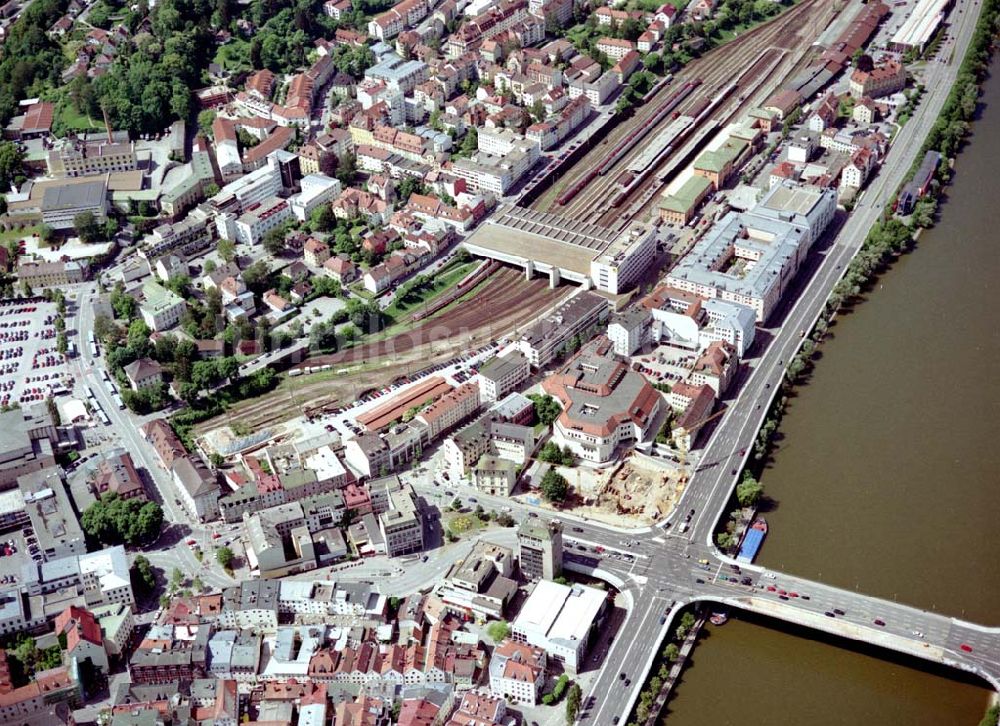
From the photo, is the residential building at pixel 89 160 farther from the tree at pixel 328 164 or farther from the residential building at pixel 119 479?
the residential building at pixel 119 479

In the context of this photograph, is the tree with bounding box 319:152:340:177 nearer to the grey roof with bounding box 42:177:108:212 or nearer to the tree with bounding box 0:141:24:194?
the grey roof with bounding box 42:177:108:212

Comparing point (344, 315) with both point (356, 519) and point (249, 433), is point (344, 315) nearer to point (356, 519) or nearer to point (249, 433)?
point (249, 433)

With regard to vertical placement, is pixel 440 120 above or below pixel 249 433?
above

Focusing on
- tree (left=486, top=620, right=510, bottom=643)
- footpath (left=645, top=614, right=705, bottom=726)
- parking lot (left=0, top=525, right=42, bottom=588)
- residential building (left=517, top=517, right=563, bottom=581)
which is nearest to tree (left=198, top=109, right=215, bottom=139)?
parking lot (left=0, top=525, right=42, bottom=588)

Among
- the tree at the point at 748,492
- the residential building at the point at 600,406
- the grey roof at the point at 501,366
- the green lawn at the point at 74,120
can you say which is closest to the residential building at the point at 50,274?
the green lawn at the point at 74,120

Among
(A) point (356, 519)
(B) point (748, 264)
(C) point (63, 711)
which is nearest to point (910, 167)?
(B) point (748, 264)
